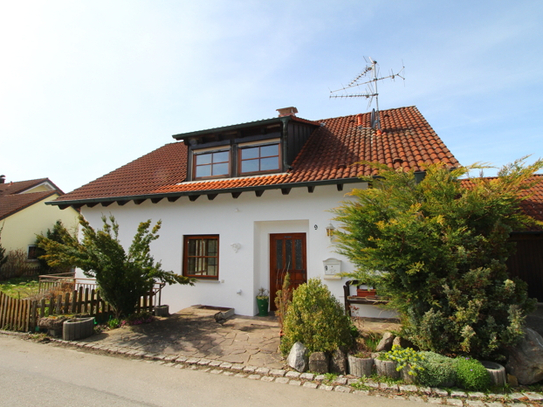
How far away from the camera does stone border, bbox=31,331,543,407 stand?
423 centimetres

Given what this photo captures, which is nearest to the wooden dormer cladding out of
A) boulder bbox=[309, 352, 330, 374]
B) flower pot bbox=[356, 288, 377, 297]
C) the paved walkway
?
flower pot bbox=[356, 288, 377, 297]

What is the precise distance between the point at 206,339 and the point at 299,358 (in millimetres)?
2389

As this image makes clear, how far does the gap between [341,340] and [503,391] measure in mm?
2227

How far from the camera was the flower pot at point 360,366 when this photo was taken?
4.97 meters

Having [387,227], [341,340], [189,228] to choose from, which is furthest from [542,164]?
[189,228]

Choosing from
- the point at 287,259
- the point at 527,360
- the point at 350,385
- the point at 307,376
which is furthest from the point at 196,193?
the point at 527,360

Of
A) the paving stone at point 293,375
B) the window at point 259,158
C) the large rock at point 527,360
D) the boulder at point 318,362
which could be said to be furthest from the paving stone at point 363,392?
the window at point 259,158

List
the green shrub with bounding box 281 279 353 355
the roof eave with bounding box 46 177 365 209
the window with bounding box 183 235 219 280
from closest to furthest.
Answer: the green shrub with bounding box 281 279 353 355, the roof eave with bounding box 46 177 365 209, the window with bounding box 183 235 219 280

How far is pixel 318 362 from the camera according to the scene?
5.16 meters

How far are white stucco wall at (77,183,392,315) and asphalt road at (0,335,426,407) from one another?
12.2ft

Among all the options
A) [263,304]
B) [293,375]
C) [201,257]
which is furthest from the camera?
[201,257]

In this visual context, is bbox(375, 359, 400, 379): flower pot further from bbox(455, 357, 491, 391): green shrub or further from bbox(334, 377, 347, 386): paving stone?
bbox(455, 357, 491, 391): green shrub

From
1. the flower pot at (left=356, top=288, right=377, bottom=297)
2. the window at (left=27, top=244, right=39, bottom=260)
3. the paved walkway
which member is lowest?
the paved walkway

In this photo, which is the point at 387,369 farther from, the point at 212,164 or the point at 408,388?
the point at 212,164
